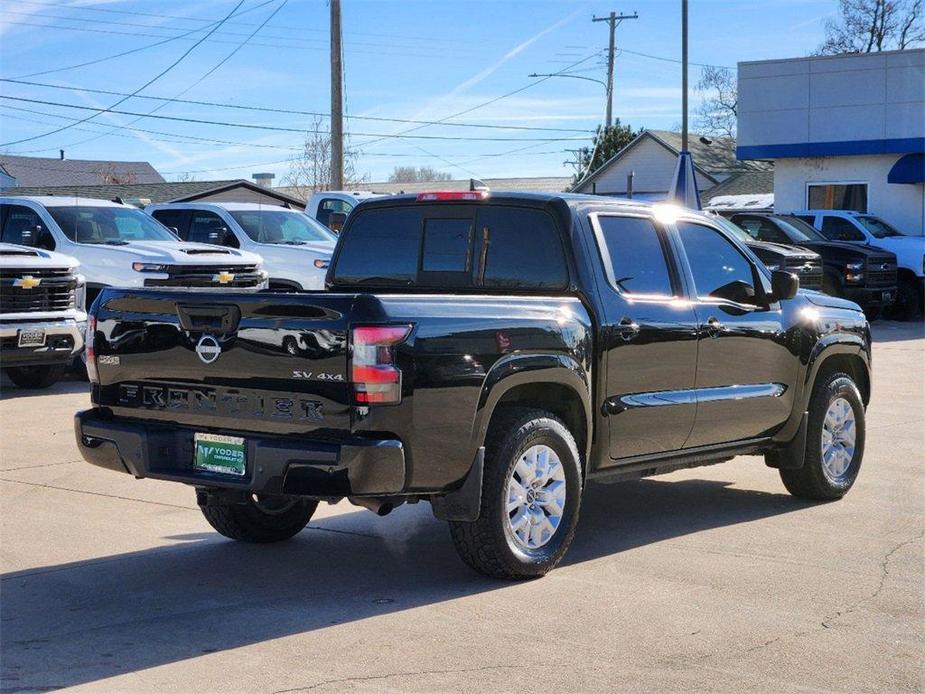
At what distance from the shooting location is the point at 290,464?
5.89m

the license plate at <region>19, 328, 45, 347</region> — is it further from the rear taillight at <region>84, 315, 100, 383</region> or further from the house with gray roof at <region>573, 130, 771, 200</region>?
the house with gray roof at <region>573, 130, 771, 200</region>

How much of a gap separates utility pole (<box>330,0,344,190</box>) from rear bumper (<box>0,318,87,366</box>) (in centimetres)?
1509

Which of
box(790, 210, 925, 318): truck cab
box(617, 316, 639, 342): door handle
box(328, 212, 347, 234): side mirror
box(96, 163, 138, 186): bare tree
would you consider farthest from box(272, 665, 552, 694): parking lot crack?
box(96, 163, 138, 186): bare tree

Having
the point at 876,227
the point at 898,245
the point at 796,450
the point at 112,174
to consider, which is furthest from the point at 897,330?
the point at 112,174

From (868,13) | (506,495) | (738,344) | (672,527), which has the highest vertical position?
(868,13)

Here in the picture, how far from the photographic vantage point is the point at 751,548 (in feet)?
24.4

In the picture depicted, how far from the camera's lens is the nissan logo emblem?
623 centimetres

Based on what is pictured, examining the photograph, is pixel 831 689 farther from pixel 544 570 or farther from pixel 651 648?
pixel 544 570

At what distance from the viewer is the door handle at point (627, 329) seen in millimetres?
7184

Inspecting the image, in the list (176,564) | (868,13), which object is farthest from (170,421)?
(868,13)

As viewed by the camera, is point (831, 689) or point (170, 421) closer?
point (831, 689)

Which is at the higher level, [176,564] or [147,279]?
[147,279]

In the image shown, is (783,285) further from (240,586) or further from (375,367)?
(240,586)

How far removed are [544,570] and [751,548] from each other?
1.44 metres
